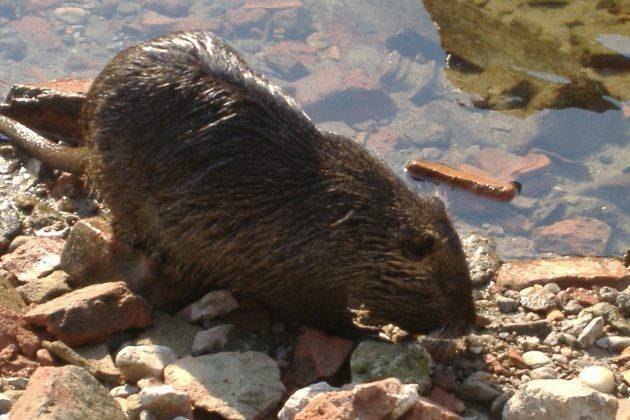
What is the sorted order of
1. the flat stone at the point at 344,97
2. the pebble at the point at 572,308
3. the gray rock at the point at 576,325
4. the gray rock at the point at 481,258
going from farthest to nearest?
1. the flat stone at the point at 344,97
2. the gray rock at the point at 481,258
3. the pebble at the point at 572,308
4. the gray rock at the point at 576,325

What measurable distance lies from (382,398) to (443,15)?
487cm

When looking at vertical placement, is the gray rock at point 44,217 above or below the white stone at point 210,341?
below

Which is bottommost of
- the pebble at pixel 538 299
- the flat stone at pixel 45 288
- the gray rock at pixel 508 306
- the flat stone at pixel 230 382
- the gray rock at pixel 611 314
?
the gray rock at pixel 508 306

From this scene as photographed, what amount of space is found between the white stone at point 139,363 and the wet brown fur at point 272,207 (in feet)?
2.21

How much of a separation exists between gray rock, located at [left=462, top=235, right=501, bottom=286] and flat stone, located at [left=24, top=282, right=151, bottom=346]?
180 centimetres

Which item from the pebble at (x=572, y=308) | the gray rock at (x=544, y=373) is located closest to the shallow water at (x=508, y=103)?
the pebble at (x=572, y=308)

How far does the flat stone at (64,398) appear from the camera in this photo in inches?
120

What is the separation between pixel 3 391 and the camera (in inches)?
141

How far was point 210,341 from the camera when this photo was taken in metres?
4.05

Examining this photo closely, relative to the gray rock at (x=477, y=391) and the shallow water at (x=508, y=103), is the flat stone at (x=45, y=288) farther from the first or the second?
the shallow water at (x=508, y=103)

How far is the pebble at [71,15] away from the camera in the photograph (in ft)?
37.3

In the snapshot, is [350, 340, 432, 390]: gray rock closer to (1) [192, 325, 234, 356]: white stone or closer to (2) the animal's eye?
(2) the animal's eye

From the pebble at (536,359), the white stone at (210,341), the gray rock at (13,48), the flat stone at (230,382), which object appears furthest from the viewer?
the gray rock at (13,48)

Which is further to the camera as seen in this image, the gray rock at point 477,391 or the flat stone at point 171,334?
the flat stone at point 171,334
